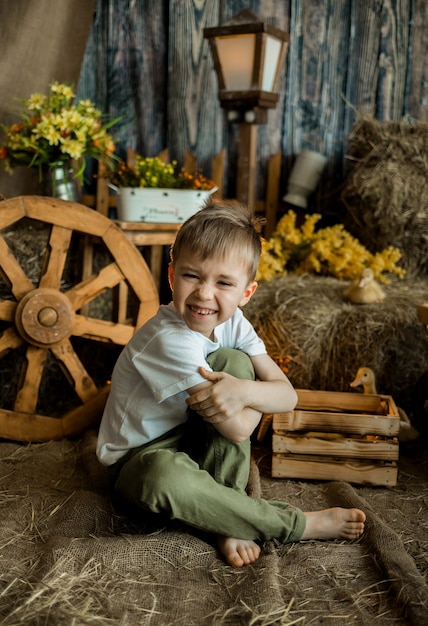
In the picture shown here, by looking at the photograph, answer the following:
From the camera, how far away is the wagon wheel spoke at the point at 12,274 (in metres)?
2.30

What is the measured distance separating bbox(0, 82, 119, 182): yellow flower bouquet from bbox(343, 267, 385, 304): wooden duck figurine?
117 centimetres

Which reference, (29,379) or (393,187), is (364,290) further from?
(29,379)

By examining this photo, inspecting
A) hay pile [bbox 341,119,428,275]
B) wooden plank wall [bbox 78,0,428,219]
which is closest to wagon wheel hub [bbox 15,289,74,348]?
wooden plank wall [bbox 78,0,428,219]

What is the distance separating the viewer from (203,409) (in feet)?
5.24

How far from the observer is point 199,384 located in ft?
5.26

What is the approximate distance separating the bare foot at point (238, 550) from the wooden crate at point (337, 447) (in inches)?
20.2

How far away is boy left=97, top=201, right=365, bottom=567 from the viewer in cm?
160

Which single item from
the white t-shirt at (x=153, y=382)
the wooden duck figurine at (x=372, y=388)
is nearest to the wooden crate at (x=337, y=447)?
the wooden duck figurine at (x=372, y=388)

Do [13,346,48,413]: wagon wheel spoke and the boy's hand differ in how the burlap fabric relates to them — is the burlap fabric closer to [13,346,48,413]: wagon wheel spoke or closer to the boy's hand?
the boy's hand

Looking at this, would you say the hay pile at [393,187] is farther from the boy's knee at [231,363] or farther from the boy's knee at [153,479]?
the boy's knee at [153,479]

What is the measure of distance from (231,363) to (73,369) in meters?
0.88

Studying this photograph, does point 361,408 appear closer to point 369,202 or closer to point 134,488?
point 134,488

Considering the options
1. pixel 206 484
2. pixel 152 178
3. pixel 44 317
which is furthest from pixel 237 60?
pixel 206 484

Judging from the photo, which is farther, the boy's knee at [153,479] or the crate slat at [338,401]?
the crate slat at [338,401]
